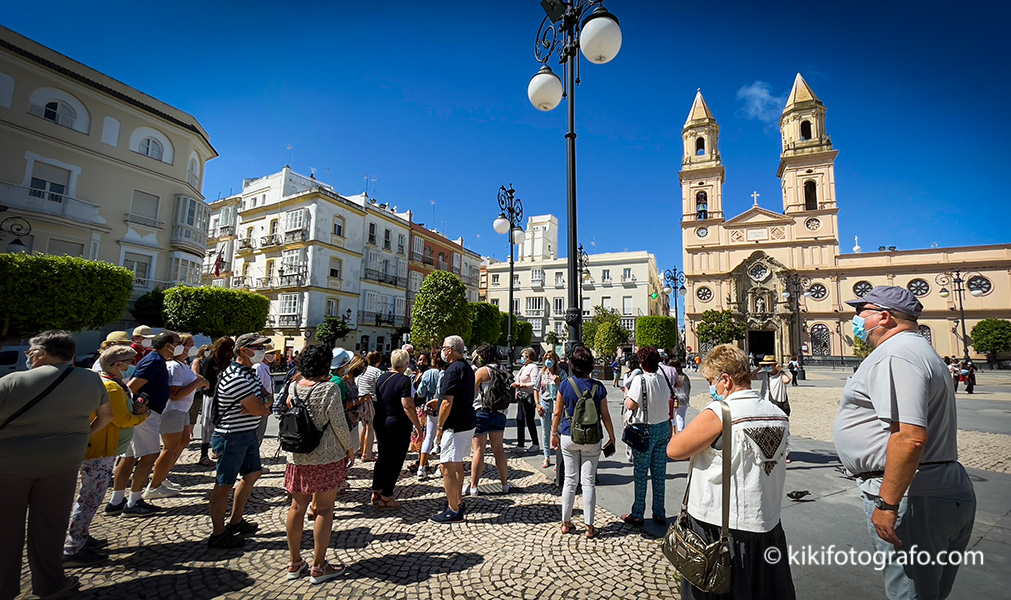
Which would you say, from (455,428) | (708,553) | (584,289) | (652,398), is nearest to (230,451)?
(455,428)

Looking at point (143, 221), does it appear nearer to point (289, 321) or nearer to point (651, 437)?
point (289, 321)

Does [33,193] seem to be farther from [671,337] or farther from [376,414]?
[671,337]


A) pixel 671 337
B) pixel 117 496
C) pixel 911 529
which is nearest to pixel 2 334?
pixel 117 496

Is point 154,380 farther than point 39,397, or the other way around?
point 154,380

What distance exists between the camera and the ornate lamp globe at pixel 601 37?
16.5 feet

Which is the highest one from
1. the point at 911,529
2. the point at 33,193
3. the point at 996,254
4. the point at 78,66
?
the point at 78,66

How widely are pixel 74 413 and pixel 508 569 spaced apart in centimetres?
356

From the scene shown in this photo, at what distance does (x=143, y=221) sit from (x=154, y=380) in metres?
22.3

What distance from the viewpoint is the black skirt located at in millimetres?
2066

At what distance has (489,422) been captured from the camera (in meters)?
5.41

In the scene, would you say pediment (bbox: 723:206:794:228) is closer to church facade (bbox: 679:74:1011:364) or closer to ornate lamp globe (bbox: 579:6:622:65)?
church facade (bbox: 679:74:1011:364)

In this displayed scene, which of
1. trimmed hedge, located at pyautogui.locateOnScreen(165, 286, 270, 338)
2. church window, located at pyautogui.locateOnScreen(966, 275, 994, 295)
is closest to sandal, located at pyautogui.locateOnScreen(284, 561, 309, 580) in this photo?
trimmed hedge, located at pyautogui.locateOnScreen(165, 286, 270, 338)

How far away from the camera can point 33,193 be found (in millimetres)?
17016

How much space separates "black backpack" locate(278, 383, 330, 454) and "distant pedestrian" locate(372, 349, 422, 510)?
5.90 ft
